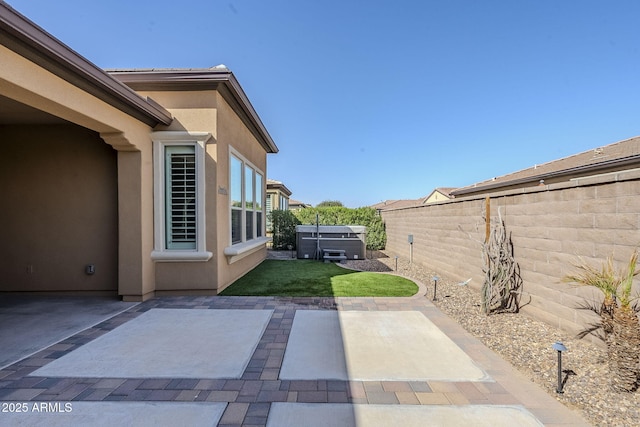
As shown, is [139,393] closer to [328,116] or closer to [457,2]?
[457,2]

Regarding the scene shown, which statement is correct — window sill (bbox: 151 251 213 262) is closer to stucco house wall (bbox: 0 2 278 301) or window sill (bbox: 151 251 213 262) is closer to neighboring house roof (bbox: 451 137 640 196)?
stucco house wall (bbox: 0 2 278 301)

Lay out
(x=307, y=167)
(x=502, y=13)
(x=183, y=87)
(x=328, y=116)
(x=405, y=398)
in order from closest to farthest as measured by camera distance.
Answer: (x=405, y=398) → (x=183, y=87) → (x=502, y=13) → (x=328, y=116) → (x=307, y=167)

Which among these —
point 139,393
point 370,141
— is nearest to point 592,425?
point 139,393

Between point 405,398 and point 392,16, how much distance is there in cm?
1078

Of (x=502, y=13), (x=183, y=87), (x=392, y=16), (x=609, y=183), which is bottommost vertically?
(x=609, y=183)

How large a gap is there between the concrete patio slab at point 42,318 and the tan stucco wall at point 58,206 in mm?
404

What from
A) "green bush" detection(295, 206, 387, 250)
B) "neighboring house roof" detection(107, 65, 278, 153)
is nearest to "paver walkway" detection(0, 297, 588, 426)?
"neighboring house roof" detection(107, 65, 278, 153)

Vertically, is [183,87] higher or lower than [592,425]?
higher

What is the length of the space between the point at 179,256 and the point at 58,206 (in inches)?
100

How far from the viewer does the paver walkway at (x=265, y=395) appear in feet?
7.69

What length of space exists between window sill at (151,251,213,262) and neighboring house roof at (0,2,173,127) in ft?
8.66

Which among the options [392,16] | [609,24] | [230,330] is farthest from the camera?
[392,16]

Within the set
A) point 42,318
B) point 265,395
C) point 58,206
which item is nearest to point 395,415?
point 265,395

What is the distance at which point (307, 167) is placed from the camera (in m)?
28.1
